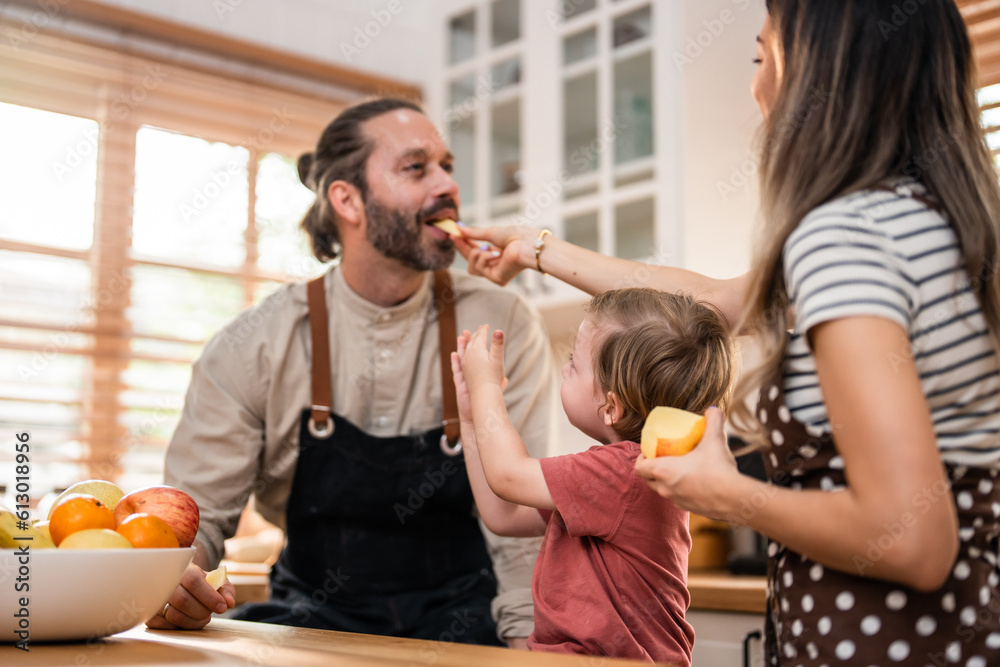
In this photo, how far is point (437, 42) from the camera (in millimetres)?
3164

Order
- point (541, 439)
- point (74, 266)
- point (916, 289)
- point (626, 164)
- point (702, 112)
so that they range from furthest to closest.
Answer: point (74, 266)
point (626, 164)
point (702, 112)
point (541, 439)
point (916, 289)

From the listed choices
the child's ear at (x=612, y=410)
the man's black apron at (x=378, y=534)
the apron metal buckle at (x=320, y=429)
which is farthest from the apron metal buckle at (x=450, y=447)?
the child's ear at (x=612, y=410)

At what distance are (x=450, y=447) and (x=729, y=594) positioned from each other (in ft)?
1.99

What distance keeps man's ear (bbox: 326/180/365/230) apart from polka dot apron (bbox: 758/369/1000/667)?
1.31 m

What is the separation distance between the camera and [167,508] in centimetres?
100

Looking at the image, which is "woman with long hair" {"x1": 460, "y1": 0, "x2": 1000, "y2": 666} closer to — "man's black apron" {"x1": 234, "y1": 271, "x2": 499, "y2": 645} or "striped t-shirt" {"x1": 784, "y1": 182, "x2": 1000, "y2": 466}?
"striped t-shirt" {"x1": 784, "y1": 182, "x2": 1000, "y2": 466}

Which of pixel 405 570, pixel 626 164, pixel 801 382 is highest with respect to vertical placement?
pixel 626 164

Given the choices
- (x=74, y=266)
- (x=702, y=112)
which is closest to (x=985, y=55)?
(x=702, y=112)

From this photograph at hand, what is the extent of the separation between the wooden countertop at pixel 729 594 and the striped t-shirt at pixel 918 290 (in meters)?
0.97

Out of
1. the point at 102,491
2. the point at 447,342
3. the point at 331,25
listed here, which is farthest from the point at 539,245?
the point at 331,25

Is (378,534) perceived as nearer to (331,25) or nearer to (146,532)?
(146,532)

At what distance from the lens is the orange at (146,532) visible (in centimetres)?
89

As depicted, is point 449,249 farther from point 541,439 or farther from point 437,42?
point 437,42

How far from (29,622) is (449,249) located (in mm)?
1167
